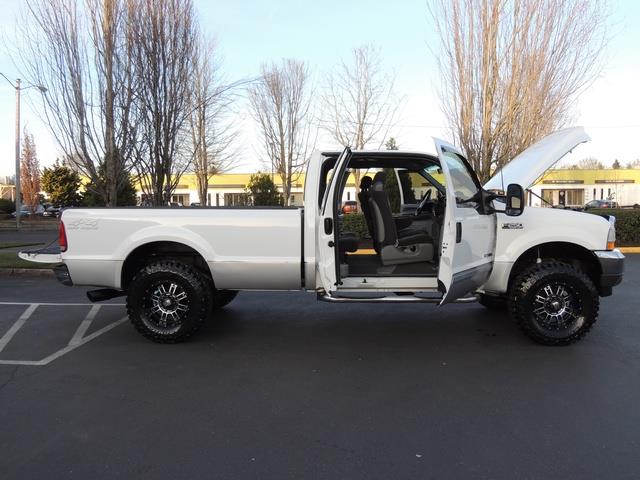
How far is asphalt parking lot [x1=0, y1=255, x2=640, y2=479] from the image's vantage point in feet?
9.55

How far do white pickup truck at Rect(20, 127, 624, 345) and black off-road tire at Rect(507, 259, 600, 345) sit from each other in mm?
10

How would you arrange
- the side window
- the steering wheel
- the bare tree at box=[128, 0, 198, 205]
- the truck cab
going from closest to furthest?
the truck cab < the steering wheel < the side window < the bare tree at box=[128, 0, 198, 205]

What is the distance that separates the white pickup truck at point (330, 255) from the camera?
16.3 ft

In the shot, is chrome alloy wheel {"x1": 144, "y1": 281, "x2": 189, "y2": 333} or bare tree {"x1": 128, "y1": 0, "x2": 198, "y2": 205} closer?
chrome alloy wheel {"x1": 144, "y1": 281, "x2": 189, "y2": 333}

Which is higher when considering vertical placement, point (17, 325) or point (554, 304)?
point (554, 304)

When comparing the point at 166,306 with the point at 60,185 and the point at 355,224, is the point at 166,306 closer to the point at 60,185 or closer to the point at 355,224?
the point at 355,224

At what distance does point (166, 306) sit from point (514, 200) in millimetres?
3674

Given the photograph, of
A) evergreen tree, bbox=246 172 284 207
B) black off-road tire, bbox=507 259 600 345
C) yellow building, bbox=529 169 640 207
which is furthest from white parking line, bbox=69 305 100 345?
yellow building, bbox=529 169 640 207

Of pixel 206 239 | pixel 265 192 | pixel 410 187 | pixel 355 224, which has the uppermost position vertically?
pixel 265 192

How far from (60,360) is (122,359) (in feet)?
1.97

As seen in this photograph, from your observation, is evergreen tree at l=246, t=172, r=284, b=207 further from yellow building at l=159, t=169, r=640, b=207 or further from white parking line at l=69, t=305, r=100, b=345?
white parking line at l=69, t=305, r=100, b=345

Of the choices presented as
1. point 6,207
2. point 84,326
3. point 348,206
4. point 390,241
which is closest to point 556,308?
point 390,241

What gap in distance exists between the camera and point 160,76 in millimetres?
9500

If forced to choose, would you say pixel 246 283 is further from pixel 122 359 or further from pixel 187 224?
pixel 122 359
